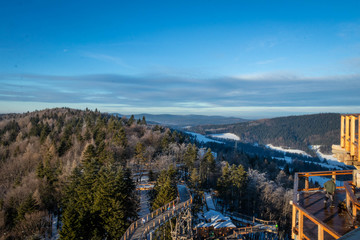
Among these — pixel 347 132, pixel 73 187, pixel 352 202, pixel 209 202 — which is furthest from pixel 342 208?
pixel 209 202

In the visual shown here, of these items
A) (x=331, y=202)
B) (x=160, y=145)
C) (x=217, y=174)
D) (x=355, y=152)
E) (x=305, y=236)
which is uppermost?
(x=355, y=152)

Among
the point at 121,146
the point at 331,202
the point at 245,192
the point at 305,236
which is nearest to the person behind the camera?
the point at 305,236

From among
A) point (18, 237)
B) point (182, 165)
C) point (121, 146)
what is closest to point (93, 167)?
point (18, 237)

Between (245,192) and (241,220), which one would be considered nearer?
(241,220)

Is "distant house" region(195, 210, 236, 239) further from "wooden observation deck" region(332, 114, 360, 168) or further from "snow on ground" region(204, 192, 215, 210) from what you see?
"wooden observation deck" region(332, 114, 360, 168)

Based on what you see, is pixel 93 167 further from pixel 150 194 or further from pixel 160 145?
pixel 160 145

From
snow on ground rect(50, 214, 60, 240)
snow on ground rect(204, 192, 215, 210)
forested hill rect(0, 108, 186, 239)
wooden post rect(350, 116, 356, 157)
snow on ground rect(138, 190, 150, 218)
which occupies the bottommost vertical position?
snow on ground rect(50, 214, 60, 240)

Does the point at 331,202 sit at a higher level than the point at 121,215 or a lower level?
higher

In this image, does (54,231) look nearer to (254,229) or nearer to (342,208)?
(254,229)

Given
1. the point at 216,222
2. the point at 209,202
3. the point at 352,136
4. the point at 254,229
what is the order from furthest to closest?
1. the point at 209,202
2. the point at 216,222
3. the point at 254,229
4. the point at 352,136

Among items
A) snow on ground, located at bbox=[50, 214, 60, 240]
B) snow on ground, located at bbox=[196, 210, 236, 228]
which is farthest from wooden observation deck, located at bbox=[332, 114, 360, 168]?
snow on ground, located at bbox=[50, 214, 60, 240]

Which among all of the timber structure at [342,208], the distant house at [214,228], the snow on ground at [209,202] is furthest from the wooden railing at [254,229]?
the timber structure at [342,208]
